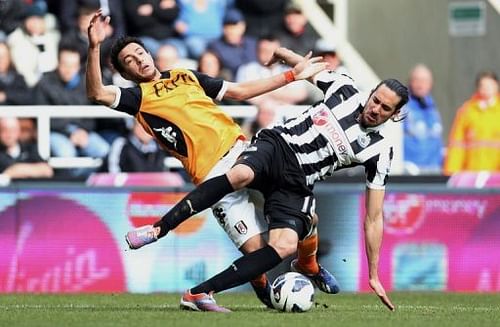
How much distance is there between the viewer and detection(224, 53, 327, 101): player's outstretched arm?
11352 millimetres

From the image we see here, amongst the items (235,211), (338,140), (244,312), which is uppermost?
(338,140)

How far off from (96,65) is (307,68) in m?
1.60

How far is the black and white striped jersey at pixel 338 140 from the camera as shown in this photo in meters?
11.3

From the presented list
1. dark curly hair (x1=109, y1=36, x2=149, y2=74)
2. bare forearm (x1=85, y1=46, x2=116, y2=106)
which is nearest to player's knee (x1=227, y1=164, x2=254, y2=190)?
bare forearm (x1=85, y1=46, x2=116, y2=106)

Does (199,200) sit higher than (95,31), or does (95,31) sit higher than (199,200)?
(95,31)

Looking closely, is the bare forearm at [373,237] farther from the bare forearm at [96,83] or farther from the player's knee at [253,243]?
the bare forearm at [96,83]

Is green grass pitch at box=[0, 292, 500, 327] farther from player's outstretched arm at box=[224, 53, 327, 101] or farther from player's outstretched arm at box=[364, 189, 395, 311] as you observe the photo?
player's outstretched arm at box=[224, 53, 327, 101]

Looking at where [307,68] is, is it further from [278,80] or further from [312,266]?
[312,266]

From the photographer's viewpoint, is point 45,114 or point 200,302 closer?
point 200,302

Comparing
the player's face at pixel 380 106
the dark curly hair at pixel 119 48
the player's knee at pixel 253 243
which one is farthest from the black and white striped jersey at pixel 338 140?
the dark curly hair at pixel 119 48

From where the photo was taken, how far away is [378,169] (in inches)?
447

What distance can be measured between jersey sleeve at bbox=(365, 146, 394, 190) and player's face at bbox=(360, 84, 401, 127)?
0.29 metres

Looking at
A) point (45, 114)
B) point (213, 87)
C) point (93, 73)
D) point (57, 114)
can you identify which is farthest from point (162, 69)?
point (93, 73)

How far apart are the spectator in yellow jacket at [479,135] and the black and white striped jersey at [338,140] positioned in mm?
6004
